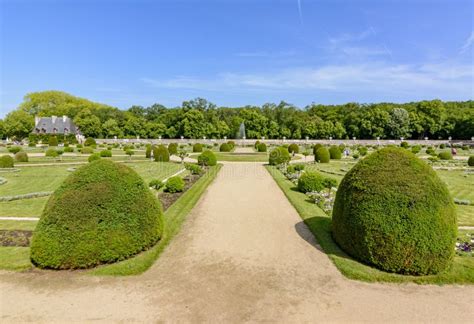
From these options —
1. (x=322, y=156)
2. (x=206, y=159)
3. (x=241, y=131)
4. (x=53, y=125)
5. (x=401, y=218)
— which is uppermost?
(x=53, y=125)

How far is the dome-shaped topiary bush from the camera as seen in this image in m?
7.28

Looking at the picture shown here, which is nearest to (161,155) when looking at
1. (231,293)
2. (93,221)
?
(93,221)

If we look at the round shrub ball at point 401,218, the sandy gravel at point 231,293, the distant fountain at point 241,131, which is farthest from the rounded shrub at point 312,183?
the distant fountain at point 241,131

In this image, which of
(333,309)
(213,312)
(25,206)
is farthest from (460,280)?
(25,206)

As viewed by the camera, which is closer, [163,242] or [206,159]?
[163,242]

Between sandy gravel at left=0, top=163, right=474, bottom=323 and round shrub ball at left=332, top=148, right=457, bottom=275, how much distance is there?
65 centimetres

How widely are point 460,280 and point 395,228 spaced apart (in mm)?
1694

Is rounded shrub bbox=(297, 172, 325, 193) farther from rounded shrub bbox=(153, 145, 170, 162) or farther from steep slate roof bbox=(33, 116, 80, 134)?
steep slate roof bbox=(33, 116, 80, 134)

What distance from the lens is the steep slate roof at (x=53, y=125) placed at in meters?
74.8

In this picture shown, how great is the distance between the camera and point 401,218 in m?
7.09

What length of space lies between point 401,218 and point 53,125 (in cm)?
8236

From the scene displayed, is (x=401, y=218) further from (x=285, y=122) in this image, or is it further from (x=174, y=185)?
(x=285, y=122)

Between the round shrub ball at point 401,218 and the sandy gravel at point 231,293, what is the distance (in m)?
0.65

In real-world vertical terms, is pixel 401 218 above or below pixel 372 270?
above
